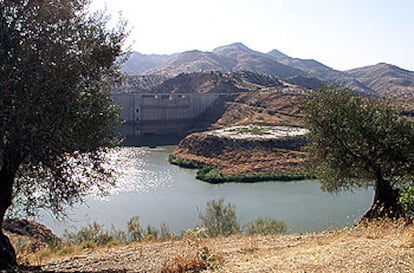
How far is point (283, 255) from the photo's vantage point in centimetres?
704

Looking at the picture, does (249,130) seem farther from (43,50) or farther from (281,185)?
(43,50)

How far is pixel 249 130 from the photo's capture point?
186 ft

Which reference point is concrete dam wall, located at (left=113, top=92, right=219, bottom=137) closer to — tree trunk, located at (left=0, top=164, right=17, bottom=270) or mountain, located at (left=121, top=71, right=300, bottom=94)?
mountain, located at (left=121, top=71, right=300, bottom=94)

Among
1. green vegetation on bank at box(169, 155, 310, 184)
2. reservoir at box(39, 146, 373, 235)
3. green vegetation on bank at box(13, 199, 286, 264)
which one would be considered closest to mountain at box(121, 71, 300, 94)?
green vegetation on bank at box(169, 155, 310, 184)

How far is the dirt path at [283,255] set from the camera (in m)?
5.80

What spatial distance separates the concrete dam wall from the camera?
222 ft

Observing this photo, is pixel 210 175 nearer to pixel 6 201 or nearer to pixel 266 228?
pixel 266 228

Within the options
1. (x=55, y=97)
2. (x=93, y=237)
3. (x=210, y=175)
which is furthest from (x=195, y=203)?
(x=55, y=97)

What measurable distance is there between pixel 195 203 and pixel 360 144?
1929cm

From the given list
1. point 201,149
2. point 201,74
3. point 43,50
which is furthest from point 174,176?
point 201,74

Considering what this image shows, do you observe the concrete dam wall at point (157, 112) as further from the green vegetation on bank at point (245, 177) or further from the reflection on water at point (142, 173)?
the green vegetation on bank at point (245, 177)

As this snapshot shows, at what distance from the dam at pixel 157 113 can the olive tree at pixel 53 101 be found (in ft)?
187

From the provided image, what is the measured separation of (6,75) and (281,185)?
111 feet

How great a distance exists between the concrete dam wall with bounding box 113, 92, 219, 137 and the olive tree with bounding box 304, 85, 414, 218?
53.0 metres
